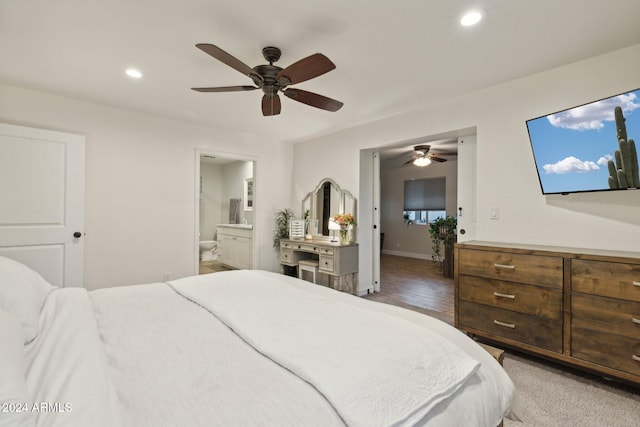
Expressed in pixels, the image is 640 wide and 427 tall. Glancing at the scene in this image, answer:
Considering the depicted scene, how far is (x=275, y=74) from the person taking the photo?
227cm

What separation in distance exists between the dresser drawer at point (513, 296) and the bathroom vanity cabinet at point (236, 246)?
3.45m

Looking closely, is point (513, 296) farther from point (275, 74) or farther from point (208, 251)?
point (208, 251)

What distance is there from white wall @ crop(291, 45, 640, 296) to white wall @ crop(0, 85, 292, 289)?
2996 mm

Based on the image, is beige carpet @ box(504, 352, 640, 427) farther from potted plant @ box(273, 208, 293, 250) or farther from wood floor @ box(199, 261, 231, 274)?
wood floor @ box(199, 261, 231, 274)

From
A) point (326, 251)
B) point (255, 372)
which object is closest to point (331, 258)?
point (326, 251)

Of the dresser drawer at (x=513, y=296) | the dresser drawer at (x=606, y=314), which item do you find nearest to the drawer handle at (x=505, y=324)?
the dresser drawer at (x=513, y=296)

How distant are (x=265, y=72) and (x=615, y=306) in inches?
114

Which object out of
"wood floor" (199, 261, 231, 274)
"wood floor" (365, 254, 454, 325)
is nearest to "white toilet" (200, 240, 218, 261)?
"wood floor" (199, 261, 231, 274)

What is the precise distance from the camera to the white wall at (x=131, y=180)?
3270mm

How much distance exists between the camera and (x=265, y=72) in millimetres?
2252

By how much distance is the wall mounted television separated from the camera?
205cm

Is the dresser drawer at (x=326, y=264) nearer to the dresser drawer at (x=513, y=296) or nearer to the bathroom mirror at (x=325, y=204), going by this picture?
the bathroom mirror at (x=325, y=204)

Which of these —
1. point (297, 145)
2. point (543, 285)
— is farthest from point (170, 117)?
point (543, 285)

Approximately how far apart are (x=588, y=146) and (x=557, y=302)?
119cm
